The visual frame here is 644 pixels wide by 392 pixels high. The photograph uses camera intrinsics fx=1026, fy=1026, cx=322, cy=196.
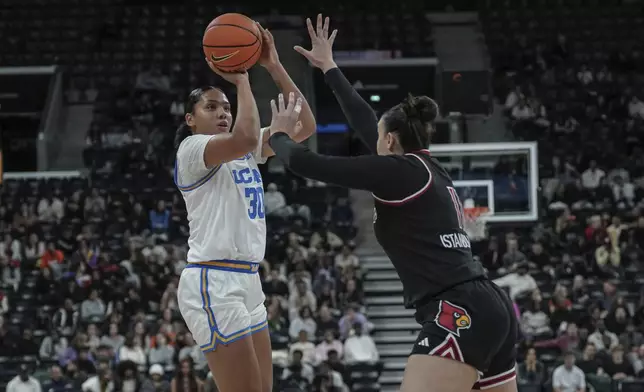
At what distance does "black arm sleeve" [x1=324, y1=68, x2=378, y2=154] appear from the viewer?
16.8ft

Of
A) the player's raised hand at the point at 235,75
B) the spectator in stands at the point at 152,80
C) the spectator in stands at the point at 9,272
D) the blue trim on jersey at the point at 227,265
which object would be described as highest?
the spectator in stands at the point at 152,80

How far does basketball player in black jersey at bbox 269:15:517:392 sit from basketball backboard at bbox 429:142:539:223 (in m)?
10.4

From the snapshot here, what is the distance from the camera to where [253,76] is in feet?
76.5

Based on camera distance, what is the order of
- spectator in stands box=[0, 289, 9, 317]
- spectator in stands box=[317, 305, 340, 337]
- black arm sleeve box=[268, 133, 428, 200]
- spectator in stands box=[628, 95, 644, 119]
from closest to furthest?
black arm sleeve box=[268, 133, 428, 200]
spectator in stands box=[317, 305, 340, 337]
spectator in stands box=[0, 289, 9, 317]
spectator in stands box=[628, 95, 644, 119]

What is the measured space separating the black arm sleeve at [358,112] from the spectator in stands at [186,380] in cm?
742

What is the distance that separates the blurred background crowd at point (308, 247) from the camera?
45.3ft

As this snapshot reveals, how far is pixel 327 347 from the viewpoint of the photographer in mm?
14094

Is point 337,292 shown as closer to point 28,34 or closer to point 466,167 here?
point 466,167

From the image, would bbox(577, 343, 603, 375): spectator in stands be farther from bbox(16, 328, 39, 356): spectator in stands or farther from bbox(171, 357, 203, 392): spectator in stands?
bbox(16, 328, 39, 356): spectator in stands

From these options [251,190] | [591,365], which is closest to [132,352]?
[591,365]

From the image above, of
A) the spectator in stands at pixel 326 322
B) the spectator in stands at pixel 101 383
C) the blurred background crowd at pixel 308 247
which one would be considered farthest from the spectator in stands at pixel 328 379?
the spectator in stands at pixel 101 383

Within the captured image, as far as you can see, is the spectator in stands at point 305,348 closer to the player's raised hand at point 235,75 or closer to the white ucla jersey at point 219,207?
the white ucla jersey at point 219,207

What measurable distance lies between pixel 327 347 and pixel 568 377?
3.23m

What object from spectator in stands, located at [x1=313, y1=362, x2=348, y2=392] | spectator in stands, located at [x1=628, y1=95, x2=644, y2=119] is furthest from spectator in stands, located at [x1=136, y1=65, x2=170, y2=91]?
spectator in stands, located at [x1=313, y1=362, x2=348, y2=392]
